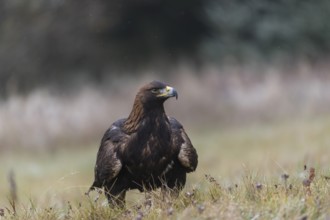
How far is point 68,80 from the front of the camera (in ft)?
82.7

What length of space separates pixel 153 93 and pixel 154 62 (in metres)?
16.0

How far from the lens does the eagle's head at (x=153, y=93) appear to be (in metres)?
8.98

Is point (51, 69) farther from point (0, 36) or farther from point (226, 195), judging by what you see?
→ point (226, 195)

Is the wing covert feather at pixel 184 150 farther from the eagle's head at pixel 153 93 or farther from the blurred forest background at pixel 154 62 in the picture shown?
the blurred forest background at pixel 154 62

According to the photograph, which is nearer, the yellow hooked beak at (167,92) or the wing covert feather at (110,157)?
the yellow hooked beak at (167,92)

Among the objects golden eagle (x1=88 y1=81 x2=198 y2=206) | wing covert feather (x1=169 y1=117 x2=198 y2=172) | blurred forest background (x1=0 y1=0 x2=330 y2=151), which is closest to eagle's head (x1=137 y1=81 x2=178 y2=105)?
golden eagle (x1=88 y1=81 x2=198 y2=206)

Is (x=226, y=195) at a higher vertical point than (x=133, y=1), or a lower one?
Answer: lower

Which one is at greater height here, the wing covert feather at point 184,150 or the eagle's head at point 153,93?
the eagle's head at point 153,93

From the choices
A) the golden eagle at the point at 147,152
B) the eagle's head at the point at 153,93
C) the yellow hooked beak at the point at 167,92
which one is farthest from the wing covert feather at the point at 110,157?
the yellow hooked beak at the point at 167,92

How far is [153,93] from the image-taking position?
9.01m

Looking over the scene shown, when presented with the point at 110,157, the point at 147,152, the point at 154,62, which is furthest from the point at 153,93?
the point at 154,62

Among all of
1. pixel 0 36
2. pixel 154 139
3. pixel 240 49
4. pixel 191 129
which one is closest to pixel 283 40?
pixel 240 49

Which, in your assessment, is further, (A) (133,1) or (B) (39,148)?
(A) (133,1)

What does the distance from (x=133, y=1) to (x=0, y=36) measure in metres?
3.83
